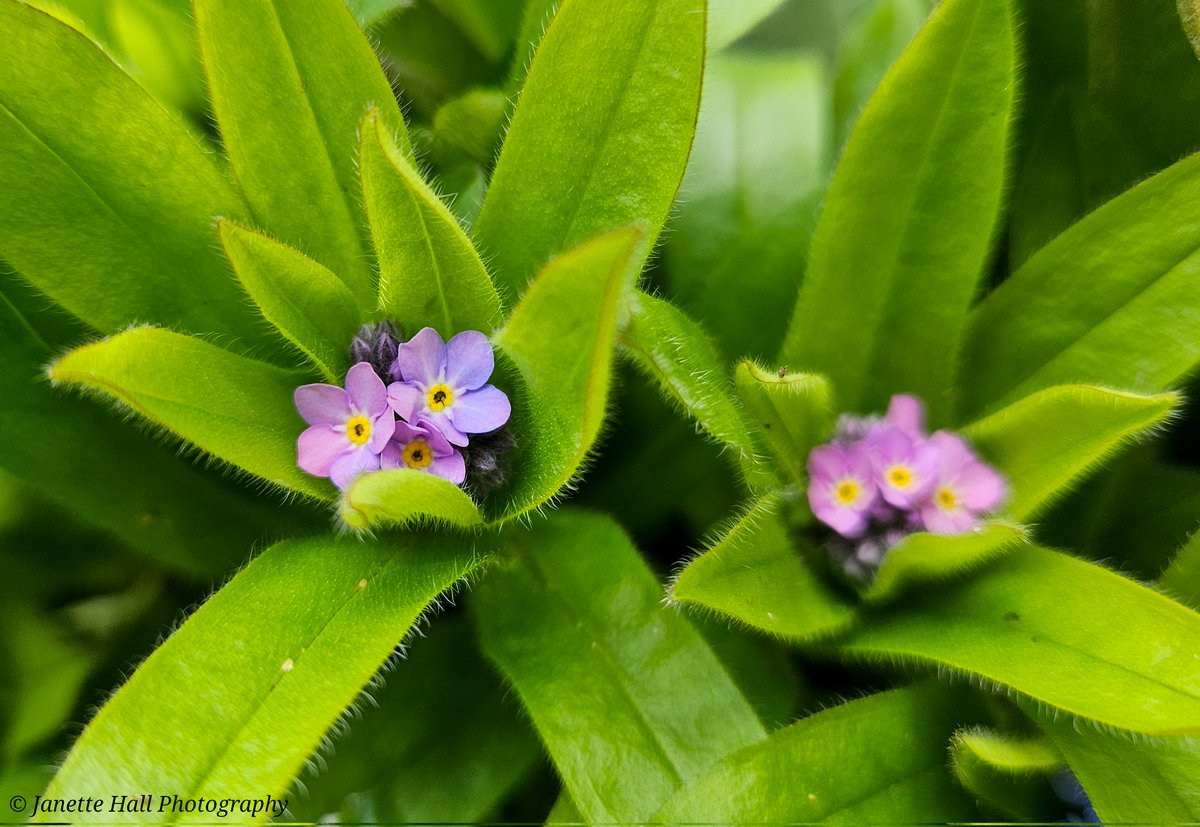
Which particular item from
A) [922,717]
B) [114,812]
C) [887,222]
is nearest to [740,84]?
[887,222]

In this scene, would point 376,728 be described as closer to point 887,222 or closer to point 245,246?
point 245,246

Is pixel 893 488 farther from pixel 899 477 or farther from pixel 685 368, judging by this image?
pixel 685 368

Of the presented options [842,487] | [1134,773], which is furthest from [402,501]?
[1134,773]

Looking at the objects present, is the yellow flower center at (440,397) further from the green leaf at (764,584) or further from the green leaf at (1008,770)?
the green leaf at (1008,770)

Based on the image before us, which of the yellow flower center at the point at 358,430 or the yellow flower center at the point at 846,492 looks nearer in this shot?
the yellow flower center at the point at 358,430

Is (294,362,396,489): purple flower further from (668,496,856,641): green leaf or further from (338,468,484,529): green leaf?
(668,496,856,641): green leaf

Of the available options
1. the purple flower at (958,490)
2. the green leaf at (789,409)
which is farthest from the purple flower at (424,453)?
the purple flower at (958,490)
